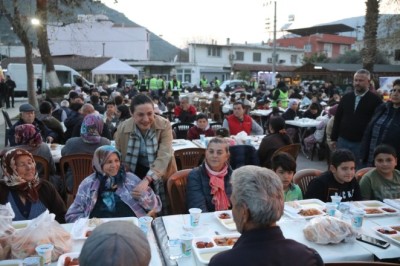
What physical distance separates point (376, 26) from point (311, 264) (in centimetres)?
1455

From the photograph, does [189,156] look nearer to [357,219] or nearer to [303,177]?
[303,177]

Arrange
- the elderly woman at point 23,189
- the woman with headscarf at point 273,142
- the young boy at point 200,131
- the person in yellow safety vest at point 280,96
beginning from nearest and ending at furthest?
the elderly woman at point 23,189 < the woman with headscarf at point 273,142 < the young boy at point 200,131 < the person in yellow safety vest at point 280,96

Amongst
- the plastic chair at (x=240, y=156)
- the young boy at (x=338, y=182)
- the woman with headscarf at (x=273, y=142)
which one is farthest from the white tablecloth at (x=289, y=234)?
the woman with headscarf at (x=273, y=142)

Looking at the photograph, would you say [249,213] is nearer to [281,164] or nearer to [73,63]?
[281,164]

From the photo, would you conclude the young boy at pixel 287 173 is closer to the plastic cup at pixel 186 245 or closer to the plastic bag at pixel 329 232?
the plastic bag at pixel 329 232

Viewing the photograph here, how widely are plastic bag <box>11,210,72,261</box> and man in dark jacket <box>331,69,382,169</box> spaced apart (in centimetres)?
405

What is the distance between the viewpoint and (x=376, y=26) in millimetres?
14094

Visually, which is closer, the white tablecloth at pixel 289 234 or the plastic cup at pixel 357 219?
the white tablecloth at pixel 289 234

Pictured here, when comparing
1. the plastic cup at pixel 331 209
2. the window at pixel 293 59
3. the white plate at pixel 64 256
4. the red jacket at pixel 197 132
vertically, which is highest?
the window at pixel 293 59

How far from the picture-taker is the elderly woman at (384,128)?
455cm

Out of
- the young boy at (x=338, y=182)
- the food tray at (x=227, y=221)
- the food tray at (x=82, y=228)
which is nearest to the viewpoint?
the food tray at (x=82, y=228)

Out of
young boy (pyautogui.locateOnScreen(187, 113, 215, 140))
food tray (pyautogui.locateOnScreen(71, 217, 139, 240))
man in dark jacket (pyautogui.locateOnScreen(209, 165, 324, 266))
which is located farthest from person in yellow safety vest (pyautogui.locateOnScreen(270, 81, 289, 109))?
man in dark jacket (pyautogui.locateOnScreen(209, 165, 324, 266))

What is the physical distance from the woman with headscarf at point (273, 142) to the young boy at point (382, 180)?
65.6 inches

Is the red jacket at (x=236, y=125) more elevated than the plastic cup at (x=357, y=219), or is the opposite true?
the red jacket at (x=236, y=125)
